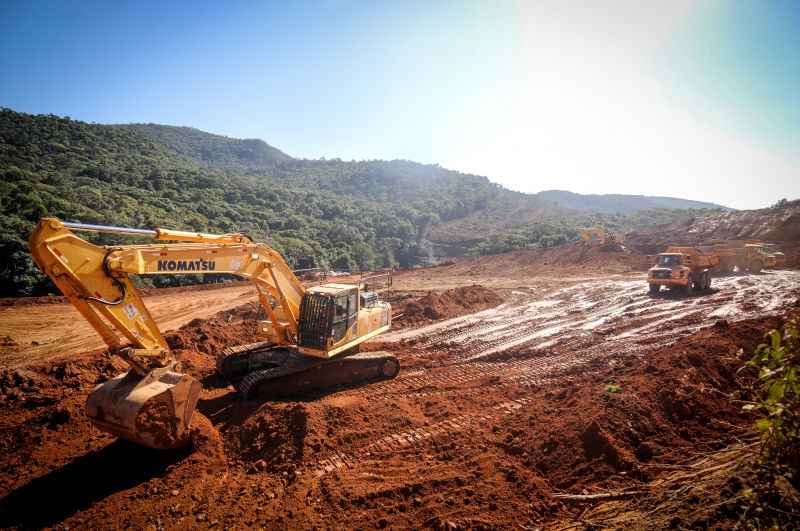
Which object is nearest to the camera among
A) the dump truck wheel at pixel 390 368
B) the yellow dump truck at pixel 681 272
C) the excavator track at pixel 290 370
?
the excavator track at pixel 290 370

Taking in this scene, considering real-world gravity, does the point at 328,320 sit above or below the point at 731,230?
below

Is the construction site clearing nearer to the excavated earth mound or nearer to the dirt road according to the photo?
the dirt road

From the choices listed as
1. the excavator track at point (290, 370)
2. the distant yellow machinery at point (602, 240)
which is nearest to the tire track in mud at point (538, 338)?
the excavator track at point (290, 370)

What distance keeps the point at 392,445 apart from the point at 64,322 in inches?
605

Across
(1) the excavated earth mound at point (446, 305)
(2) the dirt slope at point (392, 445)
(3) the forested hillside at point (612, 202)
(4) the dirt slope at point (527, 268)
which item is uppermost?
(3) the forested hillside at point (612, 202)

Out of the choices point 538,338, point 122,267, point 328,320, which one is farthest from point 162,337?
point 538,338

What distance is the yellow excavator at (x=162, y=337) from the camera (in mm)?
5945

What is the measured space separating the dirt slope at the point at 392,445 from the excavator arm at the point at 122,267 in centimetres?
193

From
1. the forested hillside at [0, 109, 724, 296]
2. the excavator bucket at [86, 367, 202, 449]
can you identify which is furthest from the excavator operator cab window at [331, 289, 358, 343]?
the forested hillside at [0, 109, 724, 296]

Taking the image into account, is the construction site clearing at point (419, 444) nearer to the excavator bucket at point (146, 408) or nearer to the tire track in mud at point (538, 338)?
the tire track in mud at point (538, 338)

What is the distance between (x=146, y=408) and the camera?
6262 millimetres

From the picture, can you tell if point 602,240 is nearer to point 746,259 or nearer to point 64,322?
point 746,259

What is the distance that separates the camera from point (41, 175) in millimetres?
28094

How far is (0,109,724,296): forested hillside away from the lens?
23.0 meters
